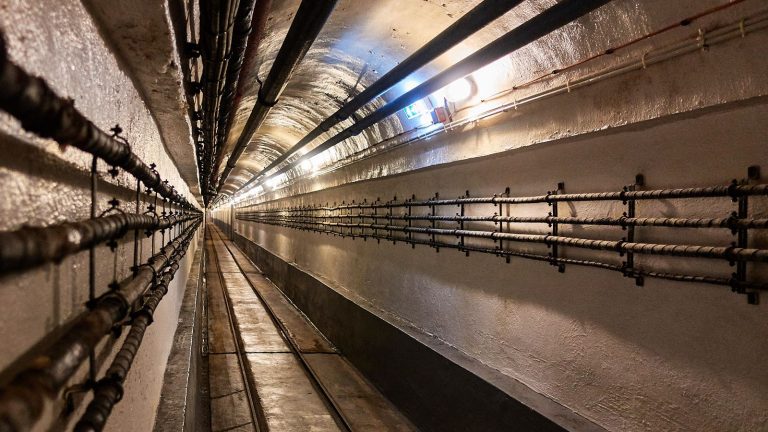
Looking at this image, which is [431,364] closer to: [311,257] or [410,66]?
[410,66]

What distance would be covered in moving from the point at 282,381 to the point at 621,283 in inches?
223

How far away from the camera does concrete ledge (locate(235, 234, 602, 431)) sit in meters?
3.90

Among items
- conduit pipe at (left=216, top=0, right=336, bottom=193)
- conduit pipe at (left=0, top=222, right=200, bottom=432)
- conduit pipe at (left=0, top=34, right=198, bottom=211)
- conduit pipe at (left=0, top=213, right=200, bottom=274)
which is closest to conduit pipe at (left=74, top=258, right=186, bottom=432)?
conduit pipe at (left=0, top=222, right=200, bottom=432)

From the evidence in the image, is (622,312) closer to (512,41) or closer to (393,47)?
(512,41)

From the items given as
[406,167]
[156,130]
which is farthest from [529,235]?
[156,130]

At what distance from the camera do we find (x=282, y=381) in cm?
737

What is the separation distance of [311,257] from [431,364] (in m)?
7.57

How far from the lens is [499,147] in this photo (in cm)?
437

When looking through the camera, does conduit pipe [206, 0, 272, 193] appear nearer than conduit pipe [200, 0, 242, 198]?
No

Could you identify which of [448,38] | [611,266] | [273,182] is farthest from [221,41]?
[273,182]

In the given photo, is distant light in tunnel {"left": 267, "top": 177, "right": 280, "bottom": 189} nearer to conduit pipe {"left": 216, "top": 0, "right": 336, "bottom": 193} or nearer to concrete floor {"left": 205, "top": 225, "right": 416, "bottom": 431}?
concrete floor {"left": 205, "top": 225, "right": 416, "bottom": 431}

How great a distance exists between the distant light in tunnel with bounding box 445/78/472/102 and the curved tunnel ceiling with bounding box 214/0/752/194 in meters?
0.06

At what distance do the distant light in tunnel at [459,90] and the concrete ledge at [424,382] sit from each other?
2738mm

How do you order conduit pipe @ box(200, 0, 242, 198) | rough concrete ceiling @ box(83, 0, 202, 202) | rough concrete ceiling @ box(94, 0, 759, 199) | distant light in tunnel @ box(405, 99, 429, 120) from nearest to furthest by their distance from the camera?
1. rough concrete ceiling @ box(83, 0, 202, 202)
2. conduit pipe @ box(200, 0, 242, 198)
3. rough concrete ceiling @ box(94, 0, 759, 199)
4. distant light in tunnel @ box(405, 99, 429, 120)
